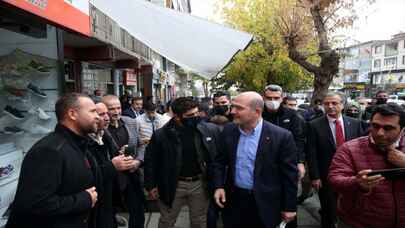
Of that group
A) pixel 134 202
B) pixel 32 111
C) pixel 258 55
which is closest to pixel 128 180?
pixel 134 202

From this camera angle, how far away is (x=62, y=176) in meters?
2.20

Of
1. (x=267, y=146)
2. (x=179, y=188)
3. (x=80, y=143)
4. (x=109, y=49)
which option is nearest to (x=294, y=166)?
(x=267, y=146)

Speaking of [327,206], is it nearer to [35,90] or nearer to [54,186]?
[54,186]

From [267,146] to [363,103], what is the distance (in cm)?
845

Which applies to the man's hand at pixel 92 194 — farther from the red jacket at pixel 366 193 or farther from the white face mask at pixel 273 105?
the white face mask at pixel 273 105

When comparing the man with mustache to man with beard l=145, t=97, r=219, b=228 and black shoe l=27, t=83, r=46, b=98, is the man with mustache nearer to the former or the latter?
man with beard l=145, t=97, r=219, b=228

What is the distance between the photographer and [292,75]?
22.9m

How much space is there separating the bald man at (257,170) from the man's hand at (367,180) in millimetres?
924

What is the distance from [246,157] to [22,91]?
10.6 feet

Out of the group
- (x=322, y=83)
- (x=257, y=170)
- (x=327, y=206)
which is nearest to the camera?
(x=257, y=170)

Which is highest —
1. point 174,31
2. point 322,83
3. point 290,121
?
point 174,31

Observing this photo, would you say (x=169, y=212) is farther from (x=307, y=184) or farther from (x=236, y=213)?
(x=307, y=184)

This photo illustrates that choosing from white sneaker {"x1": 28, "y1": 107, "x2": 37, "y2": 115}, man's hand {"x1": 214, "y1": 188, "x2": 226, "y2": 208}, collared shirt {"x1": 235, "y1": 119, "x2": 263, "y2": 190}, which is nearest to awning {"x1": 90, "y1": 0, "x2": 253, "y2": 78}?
collared shirt {"x1": 235, "y1": 119, "x2": 263, "y2": 190}

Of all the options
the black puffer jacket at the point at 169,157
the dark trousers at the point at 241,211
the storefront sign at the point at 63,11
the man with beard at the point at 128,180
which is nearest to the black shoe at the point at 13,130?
the man with beard at the point at 128,180
